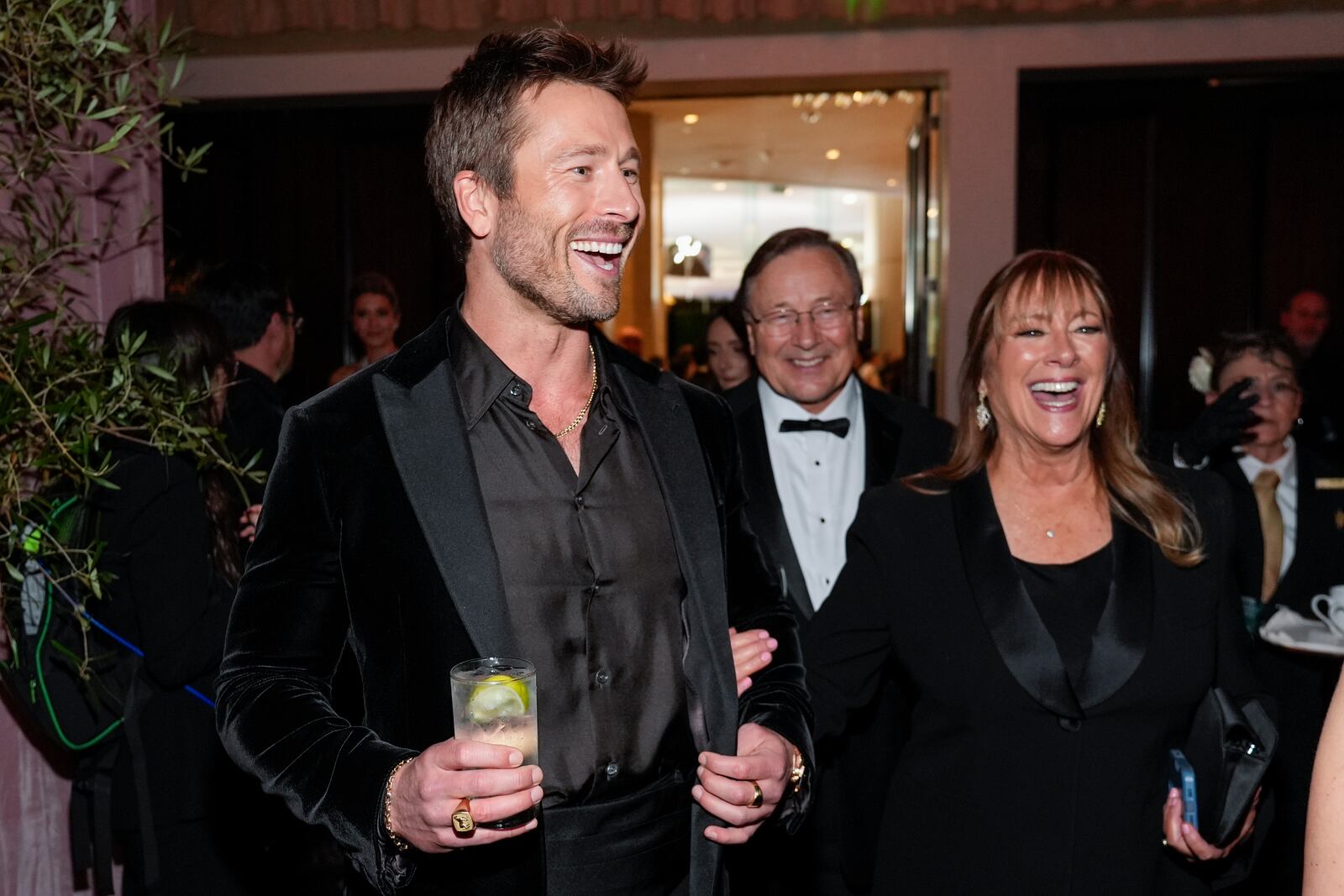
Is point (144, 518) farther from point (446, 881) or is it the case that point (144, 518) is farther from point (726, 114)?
point (726, 114)

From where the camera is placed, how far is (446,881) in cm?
162

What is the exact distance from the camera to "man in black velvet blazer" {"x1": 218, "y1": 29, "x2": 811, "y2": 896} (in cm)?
157

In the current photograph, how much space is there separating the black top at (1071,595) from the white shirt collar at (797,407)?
1.03 m

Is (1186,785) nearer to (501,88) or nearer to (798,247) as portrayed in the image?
(501,88)

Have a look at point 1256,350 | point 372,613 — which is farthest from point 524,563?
point 1256,350

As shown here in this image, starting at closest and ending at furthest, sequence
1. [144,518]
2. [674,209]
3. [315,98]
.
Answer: [144,518] < [315,98] < [674,209]

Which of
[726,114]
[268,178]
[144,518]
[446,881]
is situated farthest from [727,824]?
[726,114]

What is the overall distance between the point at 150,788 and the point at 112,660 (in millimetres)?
308

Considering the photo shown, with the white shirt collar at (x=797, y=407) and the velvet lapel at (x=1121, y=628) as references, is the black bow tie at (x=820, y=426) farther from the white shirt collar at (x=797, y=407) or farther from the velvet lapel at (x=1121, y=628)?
the velvet lapel at (x=1121, y=628)

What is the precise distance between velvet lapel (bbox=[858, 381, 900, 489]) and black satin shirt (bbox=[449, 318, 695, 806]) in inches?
57.7

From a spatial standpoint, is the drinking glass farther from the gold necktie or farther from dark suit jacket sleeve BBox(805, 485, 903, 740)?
the gold necktie

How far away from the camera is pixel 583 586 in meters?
1.67

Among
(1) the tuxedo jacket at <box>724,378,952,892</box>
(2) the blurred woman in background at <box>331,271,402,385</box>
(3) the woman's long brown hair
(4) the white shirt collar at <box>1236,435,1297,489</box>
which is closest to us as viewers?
(3) the woman's long brown hair

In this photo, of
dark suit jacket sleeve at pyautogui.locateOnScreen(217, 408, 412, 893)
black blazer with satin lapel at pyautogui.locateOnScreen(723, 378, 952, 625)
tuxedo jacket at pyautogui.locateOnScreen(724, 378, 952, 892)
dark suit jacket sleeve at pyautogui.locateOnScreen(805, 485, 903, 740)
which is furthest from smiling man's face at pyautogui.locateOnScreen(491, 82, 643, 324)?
black blazer with satin lapel at pyautogui.locateOnScreen(723, 378, 952, 625)
